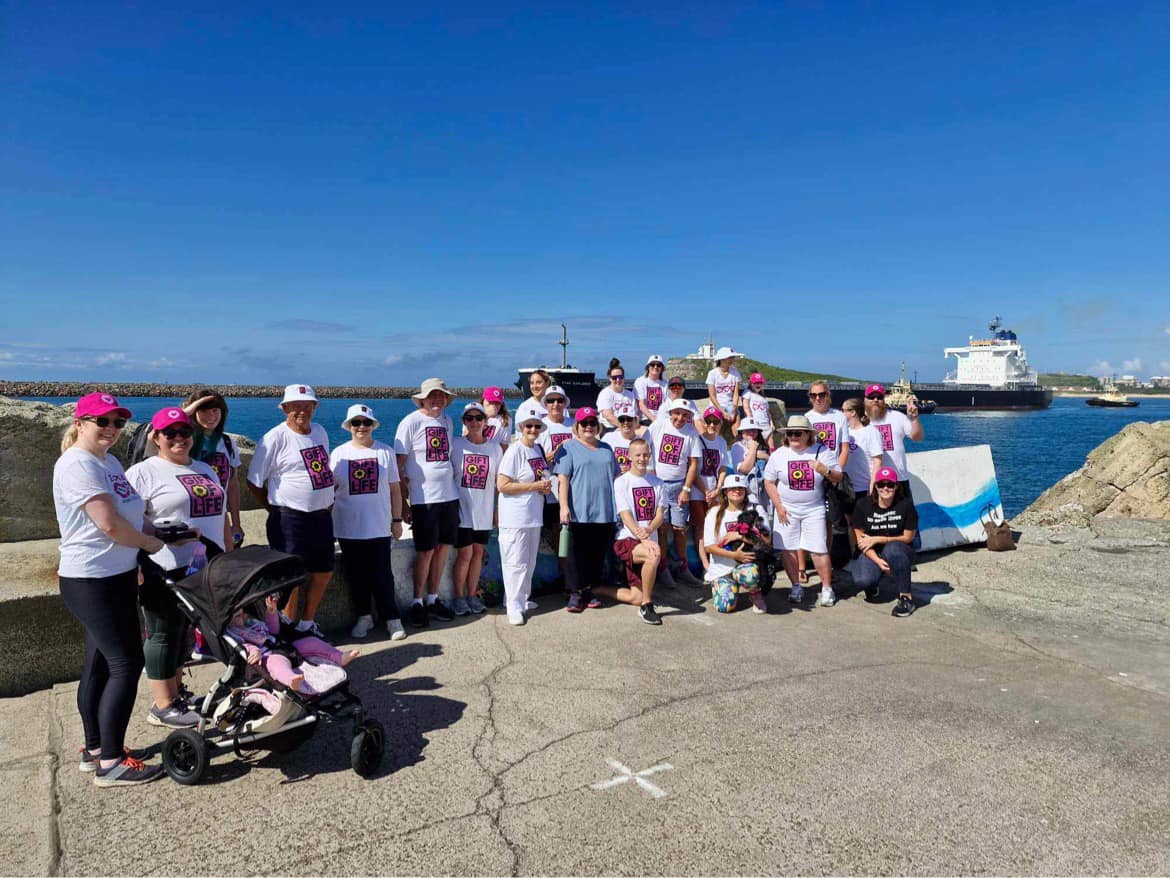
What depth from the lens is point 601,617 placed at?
6023mm

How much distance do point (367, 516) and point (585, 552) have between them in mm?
1929

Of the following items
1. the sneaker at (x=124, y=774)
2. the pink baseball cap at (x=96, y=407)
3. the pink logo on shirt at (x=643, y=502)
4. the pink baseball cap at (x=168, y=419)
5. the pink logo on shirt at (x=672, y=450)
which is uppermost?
the pink baseball cap at (x=96, y=407)

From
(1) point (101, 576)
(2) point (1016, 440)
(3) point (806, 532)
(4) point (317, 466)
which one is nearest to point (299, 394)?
(4) point (317, 466)

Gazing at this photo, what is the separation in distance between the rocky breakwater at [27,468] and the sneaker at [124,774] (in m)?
Result: 2.46

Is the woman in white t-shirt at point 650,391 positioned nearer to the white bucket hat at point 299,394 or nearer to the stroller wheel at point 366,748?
the white bucket hat at point 299,394

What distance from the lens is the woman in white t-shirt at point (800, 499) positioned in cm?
649

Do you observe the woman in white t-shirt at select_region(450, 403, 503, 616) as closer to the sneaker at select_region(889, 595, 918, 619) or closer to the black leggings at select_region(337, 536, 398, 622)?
the black leggings at select_region(337, 536, 398, 622)

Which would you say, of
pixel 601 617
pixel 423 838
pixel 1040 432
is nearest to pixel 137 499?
pixel 423 838

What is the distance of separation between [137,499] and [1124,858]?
470cm

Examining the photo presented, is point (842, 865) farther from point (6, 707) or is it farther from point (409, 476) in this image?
point (6, 707)

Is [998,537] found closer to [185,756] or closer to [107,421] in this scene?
[185,756]

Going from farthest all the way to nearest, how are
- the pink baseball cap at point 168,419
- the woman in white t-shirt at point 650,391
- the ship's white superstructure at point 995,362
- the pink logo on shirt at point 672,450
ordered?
the ship's white superstructure at point 995,362, the woman in white t-shirt at point 650,391, the pink logo on shirt at point 672,450, the pink baseball cap at point 168,419

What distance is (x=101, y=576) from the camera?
3381mm

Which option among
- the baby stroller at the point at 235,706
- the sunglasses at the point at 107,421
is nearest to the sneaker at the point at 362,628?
the baby stroller at the point at 235,706
